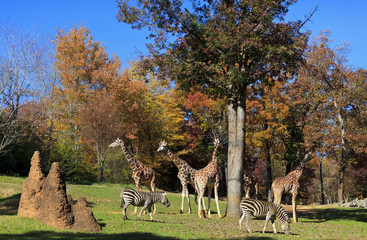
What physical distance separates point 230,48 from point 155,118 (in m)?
24.8

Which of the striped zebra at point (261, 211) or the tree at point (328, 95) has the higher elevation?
the tree at point (328, 95)

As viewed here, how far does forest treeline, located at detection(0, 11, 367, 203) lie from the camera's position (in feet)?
109

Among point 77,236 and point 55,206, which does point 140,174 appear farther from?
point 77,236

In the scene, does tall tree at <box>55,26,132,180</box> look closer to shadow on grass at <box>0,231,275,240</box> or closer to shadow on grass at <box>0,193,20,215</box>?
shadow on grass at <box>0,193,20,215</box>

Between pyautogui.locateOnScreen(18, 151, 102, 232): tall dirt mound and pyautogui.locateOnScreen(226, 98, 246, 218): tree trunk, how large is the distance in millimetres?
8739

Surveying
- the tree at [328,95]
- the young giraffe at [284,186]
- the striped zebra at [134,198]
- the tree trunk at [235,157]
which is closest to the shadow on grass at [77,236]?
the striped zebra at [134,198]

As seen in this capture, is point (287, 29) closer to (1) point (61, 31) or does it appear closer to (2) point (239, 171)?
(2) point (239, 171)

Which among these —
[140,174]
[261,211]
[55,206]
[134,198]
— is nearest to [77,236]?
[55,206]

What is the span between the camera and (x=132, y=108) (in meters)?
39.0

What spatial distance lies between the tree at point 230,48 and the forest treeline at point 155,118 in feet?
36.6

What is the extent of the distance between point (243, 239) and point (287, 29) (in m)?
11.9

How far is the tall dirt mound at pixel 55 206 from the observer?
1115 cm

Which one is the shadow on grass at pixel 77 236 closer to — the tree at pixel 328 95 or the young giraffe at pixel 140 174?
the young giraffe at pixel 140 174

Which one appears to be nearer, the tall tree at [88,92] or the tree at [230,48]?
the tree at [230,48]
